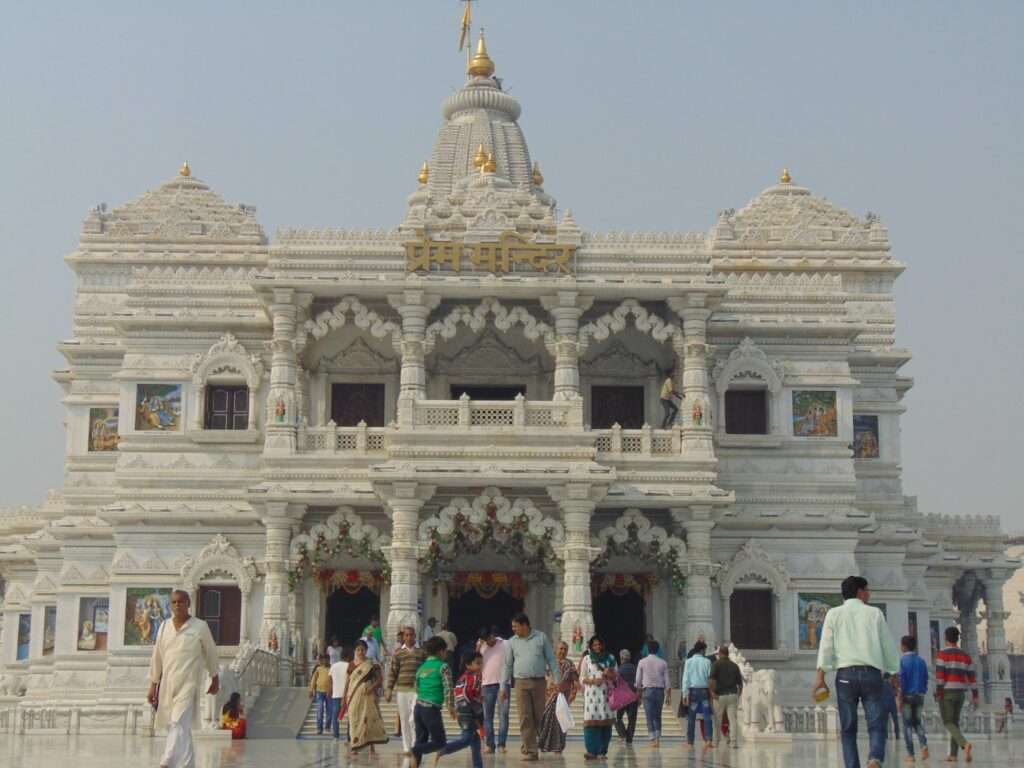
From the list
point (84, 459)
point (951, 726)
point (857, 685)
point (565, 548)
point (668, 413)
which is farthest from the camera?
point (84, 459)

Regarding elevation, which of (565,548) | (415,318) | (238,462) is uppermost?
(415,318)

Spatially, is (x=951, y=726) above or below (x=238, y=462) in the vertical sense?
below

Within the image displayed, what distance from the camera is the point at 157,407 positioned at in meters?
36.7

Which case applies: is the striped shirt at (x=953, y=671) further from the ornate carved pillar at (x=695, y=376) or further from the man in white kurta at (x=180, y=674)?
the ornate carved pillar at (x=695, y=376)

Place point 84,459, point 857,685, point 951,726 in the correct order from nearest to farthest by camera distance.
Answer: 1. point 857,685
2. point 951,726
3. point 84,459

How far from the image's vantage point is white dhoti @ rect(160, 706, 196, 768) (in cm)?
1376

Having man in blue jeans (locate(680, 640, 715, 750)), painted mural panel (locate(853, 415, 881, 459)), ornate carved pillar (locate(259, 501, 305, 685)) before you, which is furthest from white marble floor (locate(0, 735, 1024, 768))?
painted mural panel (locate(853, 415, 881, 459))

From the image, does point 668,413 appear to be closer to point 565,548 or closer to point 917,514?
point 565,548

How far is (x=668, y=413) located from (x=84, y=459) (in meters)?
15.4

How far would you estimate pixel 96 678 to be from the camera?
36812mm

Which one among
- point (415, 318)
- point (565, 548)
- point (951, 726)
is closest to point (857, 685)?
point (951, 726)

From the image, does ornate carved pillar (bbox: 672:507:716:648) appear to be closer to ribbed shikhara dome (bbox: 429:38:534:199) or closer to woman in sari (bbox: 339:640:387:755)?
woman in sari (bbox: 339:640:387:755)

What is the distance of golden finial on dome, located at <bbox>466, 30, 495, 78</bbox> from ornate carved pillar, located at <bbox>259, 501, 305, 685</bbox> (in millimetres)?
23352

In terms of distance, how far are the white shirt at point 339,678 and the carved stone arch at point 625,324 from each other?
11.9 m
